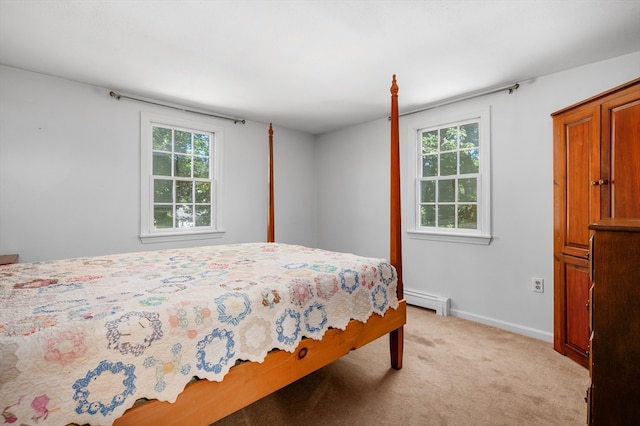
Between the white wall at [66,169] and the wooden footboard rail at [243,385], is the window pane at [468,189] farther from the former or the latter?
the white wall at [66,169]

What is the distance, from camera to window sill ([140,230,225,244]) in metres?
3.19

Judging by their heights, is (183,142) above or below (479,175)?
above

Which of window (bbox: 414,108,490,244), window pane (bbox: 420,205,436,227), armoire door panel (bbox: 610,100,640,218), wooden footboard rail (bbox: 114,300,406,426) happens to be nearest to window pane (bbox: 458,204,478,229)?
window (bbox: 414,108,490,244)

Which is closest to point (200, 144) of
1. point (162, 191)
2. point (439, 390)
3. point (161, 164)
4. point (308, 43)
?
point (161, 164)

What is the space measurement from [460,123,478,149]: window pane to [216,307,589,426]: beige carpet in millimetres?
1934

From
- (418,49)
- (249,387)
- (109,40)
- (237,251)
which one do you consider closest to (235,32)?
(109,40)

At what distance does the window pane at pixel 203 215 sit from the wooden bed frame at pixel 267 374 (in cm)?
249

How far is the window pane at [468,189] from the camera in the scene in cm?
320

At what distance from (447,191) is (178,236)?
3045mm

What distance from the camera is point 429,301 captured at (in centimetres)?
339

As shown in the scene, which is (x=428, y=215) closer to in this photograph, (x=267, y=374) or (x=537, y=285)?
(x=537, y=285)

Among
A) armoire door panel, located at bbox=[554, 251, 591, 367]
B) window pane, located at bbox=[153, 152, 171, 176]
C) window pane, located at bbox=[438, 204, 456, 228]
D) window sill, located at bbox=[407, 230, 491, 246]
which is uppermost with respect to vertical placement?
window pane, located at bbox=[153, 152, 171, 176]

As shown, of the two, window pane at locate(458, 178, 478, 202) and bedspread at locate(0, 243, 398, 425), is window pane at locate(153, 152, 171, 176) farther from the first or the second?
window pane at locate(458, 178, 478, 202)

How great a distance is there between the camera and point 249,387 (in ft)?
4.07
